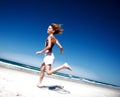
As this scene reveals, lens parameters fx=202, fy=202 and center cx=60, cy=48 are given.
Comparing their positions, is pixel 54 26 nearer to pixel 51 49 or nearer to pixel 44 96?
pixel 51 49

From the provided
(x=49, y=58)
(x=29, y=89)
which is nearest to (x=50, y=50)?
(x=49, y=58)

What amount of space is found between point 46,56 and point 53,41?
0.59 meters

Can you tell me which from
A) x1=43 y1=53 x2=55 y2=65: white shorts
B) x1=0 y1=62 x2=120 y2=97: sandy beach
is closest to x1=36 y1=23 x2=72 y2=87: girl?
x1=43 y1=53 x2=55 y2=65: white shorts

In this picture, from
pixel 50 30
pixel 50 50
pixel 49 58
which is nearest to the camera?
pixel 49 58

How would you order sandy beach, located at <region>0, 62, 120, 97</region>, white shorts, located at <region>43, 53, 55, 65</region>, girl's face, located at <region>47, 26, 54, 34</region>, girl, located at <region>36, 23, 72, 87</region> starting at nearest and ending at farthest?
sandy beach, located at <region>0, 62, 120, 97</region> → girl, located at <region>36, 23, 72, 87</region> → white shorts, located at <region>43, 53, 55, 65</region> → girl's face, located at <region>47, 26, 54, 34</region>

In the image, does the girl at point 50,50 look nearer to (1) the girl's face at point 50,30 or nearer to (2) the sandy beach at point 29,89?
(1) the girl's face at point 50,30

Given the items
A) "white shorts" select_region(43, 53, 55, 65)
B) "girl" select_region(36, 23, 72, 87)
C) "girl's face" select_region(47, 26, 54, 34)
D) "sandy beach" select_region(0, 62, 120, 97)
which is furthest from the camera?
"girl's face" select_region(47, 26, 54, 34)

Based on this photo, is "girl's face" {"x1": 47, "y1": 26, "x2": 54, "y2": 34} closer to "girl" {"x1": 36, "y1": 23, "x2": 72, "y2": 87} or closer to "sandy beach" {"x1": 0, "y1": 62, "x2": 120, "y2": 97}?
"girl" {"x1": 36, "y1": 23, "x2": 72, "y2": 87}

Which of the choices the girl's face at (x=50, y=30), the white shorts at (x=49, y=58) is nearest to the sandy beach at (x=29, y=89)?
the white shorts at (x=49, y=58)

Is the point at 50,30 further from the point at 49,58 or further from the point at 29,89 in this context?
the point at 29,89

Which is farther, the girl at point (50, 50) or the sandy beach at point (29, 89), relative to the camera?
the girl at point (50, 50)

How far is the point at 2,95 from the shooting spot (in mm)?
4613

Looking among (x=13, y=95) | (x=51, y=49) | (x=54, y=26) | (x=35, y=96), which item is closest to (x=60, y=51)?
(x=51, y=49)

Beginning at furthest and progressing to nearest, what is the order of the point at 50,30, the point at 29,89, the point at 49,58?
the point at 50,30 → the point at 49,58 → the point at 29,89
